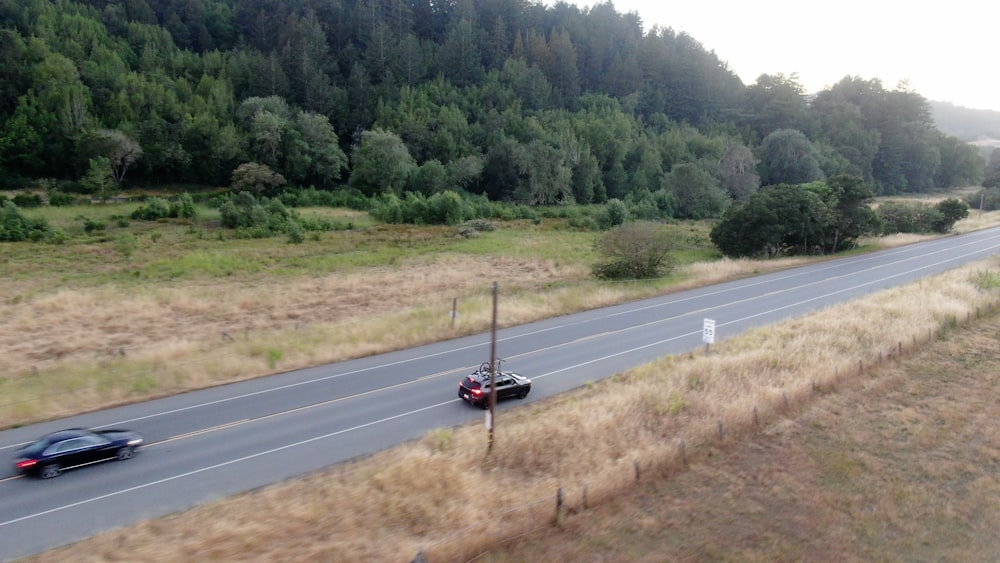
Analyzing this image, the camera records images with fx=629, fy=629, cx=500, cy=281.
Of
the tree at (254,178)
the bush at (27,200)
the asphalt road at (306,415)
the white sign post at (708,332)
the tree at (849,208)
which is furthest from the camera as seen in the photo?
the tree at (254,178)

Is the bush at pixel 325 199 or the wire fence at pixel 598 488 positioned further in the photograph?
the bush at pixel 325 199

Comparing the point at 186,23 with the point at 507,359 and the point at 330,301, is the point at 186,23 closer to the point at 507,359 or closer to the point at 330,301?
the point at 330,301

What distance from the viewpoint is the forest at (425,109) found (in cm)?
7575

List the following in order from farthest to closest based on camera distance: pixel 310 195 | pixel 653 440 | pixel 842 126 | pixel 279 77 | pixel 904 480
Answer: pixel 842 126
pixel 279 77
pixel 310 195
pixel 653 440
pixel 904 480

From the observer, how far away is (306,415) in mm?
19312

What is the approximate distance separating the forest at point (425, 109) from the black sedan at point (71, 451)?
2320 inches

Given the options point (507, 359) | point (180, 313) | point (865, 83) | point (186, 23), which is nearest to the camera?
point (507, 359)

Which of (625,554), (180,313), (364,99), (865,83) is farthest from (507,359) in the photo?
(865,83)

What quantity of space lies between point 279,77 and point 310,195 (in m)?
29.6

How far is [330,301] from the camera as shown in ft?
115

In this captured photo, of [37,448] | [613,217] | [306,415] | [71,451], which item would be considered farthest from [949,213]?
[37,448]

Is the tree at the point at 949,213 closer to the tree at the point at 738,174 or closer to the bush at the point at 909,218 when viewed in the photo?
the bush at the point at 909,218

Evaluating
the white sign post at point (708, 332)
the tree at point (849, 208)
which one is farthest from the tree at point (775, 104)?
the white sign post at point (708, 332)

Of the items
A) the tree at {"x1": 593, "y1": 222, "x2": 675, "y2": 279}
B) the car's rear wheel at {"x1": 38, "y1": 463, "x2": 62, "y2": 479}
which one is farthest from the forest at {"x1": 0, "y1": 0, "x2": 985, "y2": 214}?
the car's rear wheel at {"x1": 38, "y1": 463, "x2": 62, "y2": 479}
